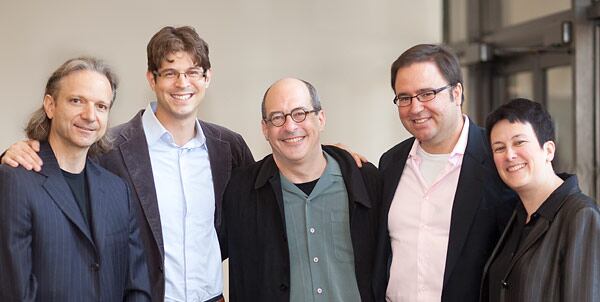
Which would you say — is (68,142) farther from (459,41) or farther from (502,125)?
(459,41)

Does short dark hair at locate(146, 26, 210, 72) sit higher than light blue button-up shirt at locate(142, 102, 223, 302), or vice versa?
short dark hair at locate(146, 26, 210, 72)

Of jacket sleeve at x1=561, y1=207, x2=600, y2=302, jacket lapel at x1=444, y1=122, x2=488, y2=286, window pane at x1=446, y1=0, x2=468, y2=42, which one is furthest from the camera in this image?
window pane at x1=446, y1=0, x2=468, y2=42

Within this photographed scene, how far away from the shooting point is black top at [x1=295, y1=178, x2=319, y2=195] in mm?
2787

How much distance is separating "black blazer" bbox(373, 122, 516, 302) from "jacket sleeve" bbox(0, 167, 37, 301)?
48.2 inches

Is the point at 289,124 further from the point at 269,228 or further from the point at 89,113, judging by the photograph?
the point at 89,113

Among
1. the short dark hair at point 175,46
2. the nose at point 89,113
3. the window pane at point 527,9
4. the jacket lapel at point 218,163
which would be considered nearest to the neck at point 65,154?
the nose at point 89,113

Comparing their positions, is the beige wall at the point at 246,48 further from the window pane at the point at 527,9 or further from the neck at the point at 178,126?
the neck at the point at 178,126

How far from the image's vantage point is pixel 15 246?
2.19m

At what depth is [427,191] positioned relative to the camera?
2662 millimetres

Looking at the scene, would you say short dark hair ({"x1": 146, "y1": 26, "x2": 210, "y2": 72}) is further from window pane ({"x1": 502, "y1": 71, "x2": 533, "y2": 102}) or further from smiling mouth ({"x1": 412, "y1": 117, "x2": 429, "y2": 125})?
window pane ({"x1": 502, "y1": 71, "x2": 533, "y2": 102})

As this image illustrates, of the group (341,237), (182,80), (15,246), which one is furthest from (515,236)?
(15,246)

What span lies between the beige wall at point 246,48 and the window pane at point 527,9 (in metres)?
0.74

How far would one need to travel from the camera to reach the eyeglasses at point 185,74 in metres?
2.79

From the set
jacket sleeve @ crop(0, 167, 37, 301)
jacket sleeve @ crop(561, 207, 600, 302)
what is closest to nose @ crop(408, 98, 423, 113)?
jacket sleeve @ crop(561, 207, 600, 302)
